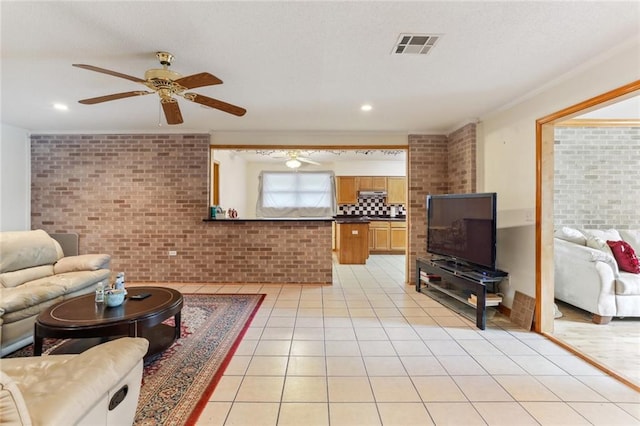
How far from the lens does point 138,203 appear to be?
4.87 m

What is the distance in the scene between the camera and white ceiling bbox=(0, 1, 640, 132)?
6.01 feet

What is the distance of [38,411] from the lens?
1.00 m

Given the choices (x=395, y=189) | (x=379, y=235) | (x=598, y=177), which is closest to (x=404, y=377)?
(x=598, y=177)

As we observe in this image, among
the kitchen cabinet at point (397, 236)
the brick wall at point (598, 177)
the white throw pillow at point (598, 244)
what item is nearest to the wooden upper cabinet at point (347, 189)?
the kitchen cabinet at point (397, 236)

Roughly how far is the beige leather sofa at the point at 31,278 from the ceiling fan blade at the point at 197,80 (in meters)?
2.35

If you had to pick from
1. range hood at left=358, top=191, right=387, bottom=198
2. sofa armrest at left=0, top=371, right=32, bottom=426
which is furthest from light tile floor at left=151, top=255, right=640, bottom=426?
range hood at left=358, top=191, right=387, bottom=198

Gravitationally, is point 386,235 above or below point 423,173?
below

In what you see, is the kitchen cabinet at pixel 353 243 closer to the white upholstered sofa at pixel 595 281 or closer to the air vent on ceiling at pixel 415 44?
the white upholstered sofa at pixel 595 281

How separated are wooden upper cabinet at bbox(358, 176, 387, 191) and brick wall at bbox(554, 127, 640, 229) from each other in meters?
4.16

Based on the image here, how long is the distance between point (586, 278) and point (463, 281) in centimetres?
135

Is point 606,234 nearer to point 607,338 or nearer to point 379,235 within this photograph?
point 607,338

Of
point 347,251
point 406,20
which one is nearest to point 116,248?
point 347,251

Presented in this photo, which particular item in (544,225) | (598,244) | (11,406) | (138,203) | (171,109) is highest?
(171,109)

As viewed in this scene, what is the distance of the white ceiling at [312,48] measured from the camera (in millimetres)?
1831
